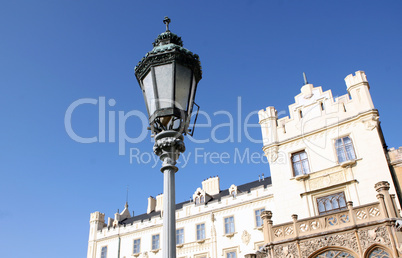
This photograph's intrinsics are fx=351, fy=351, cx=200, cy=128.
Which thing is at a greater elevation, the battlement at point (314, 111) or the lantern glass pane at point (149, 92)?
the battlement at point (314, 111)

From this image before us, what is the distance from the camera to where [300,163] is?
2214 centimetres

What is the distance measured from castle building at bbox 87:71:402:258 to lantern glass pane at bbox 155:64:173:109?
291 inches

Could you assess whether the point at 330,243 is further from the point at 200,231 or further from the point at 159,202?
the point at 159,202

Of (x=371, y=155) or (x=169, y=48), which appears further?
(x=371, y=155)

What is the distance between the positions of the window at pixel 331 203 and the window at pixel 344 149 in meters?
2.16

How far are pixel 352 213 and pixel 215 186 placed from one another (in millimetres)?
21346

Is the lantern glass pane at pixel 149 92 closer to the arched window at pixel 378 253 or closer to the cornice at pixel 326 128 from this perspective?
the arched window at pixel 378 253

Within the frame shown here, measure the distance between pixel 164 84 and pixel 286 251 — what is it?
14.1 metres

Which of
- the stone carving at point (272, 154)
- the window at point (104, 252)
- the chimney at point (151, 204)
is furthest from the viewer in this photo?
the chimney at point (151, 204)

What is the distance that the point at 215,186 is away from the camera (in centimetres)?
3609

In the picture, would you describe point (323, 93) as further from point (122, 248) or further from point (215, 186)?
point (122, 248)

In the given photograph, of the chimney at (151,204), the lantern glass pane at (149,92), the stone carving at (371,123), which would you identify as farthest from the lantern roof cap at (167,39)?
the chimney at (151,204)

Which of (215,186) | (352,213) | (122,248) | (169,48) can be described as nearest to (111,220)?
(122,248)

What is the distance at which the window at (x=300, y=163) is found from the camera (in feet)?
71.3
